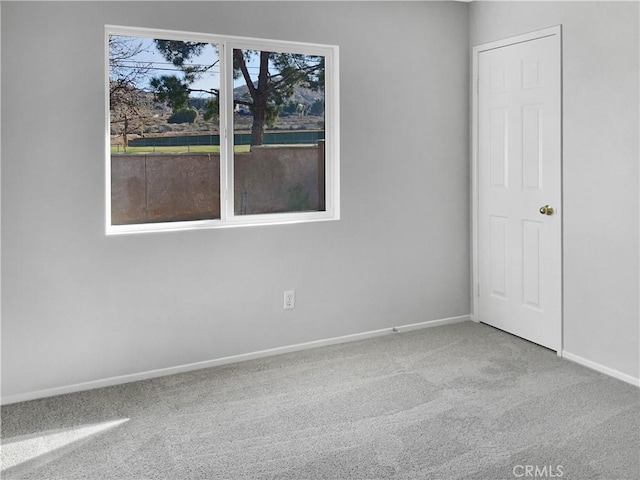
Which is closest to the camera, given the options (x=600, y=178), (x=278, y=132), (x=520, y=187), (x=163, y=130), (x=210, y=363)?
(x=600, y=178)

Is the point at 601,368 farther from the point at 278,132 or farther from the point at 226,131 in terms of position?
the point at 226,131

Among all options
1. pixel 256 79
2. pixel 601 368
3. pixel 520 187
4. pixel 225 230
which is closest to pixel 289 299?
pixel 225 230

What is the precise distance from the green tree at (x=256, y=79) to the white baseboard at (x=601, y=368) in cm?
234

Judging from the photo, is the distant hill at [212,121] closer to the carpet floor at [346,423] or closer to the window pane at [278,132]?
the window pane at [278,132]

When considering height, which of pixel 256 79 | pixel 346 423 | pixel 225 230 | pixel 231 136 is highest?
pixel 256 79

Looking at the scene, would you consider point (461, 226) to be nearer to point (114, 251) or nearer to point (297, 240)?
point (297, 240)

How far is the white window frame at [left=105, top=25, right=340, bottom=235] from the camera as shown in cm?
324

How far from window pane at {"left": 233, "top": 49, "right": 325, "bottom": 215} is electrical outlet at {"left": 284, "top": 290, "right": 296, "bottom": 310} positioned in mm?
537

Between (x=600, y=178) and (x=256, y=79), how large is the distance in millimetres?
2137

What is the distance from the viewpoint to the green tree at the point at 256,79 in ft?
11.1

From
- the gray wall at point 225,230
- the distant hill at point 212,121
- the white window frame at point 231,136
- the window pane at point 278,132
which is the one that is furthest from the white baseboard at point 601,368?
the distant hill at point 212,121

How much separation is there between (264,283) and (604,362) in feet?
6.81

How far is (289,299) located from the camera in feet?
12.3

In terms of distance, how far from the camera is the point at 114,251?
10.5 feet
